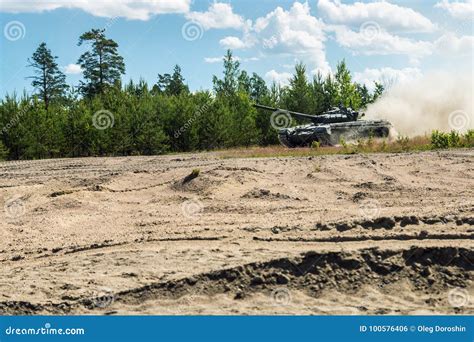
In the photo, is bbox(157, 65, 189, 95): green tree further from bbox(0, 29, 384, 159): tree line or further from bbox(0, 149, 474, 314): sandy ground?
bbox(0, 149, 474, 314): sandy ground

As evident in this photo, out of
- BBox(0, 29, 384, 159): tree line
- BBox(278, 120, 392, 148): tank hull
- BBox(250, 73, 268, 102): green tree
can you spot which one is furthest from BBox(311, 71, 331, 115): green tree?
BBox(250, 73, 268, 102): green tree

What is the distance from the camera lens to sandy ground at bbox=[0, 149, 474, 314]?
24.7 ft

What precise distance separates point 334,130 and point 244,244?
19.7 meters

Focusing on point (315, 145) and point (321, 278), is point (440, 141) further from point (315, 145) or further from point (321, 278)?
point (321, 278)

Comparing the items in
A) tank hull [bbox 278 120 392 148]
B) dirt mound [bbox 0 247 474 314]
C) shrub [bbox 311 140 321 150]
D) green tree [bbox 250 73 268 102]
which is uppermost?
green tree [bbox 250 73 268 102]

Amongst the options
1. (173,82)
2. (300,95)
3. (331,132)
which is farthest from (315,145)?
(173,82)

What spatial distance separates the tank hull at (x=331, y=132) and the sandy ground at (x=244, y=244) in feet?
40.7

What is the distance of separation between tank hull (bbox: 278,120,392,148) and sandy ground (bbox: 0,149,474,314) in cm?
1240

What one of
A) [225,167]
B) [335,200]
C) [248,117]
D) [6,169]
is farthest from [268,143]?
[335,200]

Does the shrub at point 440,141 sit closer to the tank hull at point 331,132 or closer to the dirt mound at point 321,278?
the tank hull at point 331,132

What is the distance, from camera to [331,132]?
92.5ft

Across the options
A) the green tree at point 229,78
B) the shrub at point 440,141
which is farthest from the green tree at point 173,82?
the shrub at point 440,141

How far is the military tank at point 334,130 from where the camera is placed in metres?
27.8

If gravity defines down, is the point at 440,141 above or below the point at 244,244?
above
